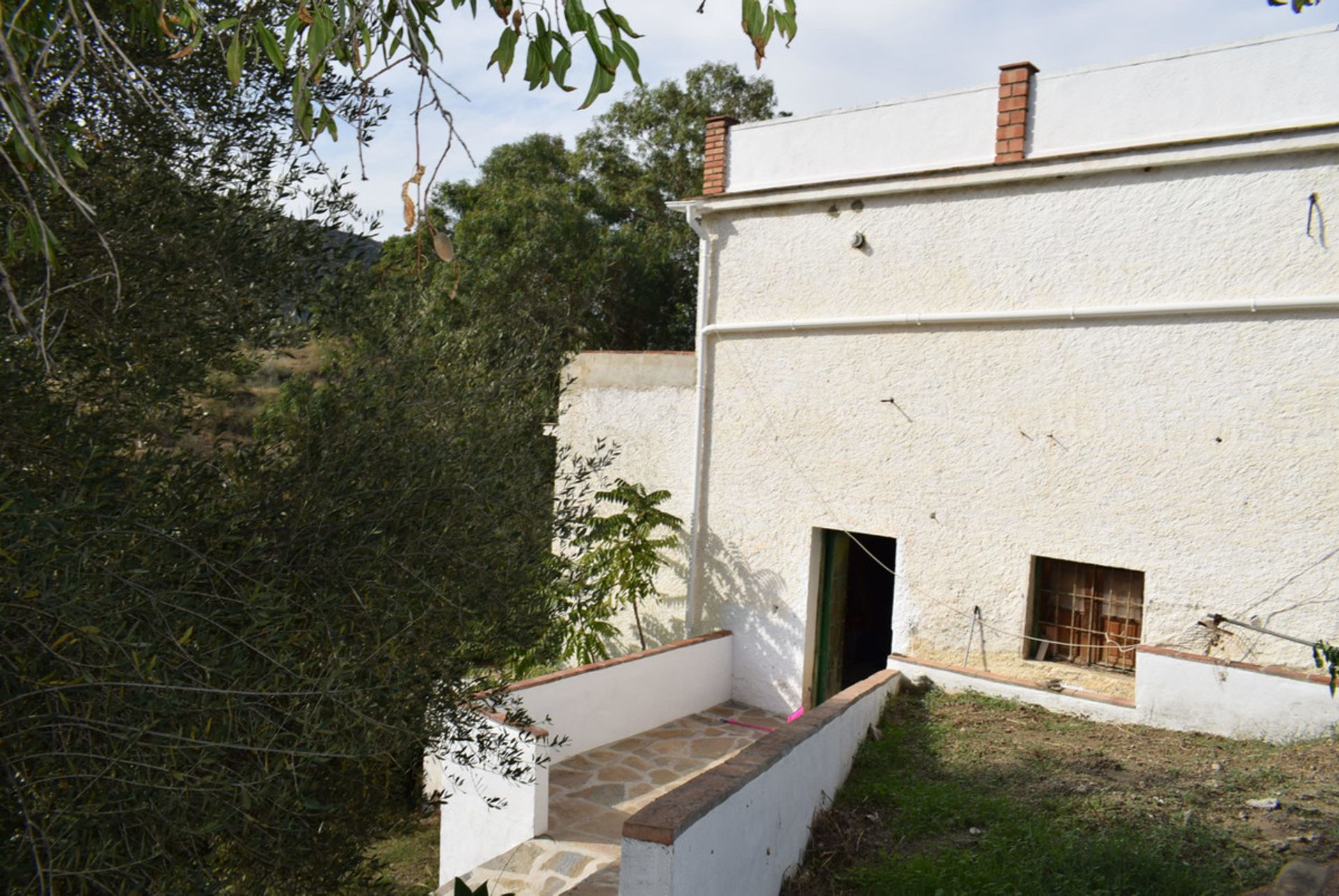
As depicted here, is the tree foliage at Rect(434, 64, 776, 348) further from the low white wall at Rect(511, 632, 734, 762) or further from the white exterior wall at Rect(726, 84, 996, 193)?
the low white wall at Rect(511, 632, 734, 762)

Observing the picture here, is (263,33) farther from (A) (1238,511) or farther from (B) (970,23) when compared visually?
(A) (1238,511)

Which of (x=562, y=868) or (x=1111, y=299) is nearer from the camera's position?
(x=562, y=868)

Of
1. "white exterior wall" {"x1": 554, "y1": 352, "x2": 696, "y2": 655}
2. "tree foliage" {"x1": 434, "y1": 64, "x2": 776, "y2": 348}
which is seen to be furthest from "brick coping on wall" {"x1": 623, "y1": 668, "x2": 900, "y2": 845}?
"tree foliage" {"x1": 434, "y1": 64, "x2": 776, "y2": 348}

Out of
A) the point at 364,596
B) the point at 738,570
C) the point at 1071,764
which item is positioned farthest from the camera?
the point at 738,570

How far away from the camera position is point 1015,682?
895 cm

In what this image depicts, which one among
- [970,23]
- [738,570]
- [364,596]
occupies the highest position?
[970,23]

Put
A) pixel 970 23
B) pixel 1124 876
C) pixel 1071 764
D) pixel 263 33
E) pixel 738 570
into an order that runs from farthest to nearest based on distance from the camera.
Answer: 1. pixel 738 570
2. pixel 1071 764
3. pixel 970 23
4. pixel 1124 876
5. pixel 263 33

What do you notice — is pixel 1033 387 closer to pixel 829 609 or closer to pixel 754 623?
pixel 829 609

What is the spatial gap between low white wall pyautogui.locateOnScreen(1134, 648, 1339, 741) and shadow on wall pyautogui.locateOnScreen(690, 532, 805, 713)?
3.61 meters

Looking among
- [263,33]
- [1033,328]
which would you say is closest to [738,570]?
[1033,328]

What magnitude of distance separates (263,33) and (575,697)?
23.4 ft

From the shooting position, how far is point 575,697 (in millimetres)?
8938

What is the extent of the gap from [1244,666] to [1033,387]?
9.77 feet

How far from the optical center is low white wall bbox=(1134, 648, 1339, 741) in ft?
24.6
